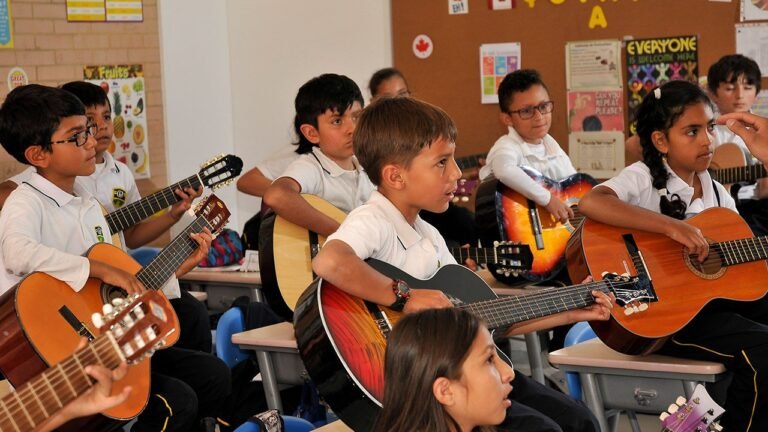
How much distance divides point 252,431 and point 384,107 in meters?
1.12

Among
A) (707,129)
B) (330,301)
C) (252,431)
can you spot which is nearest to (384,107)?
(330,301)

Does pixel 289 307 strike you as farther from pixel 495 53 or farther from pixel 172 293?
pixel 495 53

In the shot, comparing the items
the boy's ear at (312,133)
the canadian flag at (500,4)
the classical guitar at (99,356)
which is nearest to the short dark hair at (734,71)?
the canadian flag at (500,4)

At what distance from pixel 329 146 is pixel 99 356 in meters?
2.50

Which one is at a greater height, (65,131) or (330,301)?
(65,131)

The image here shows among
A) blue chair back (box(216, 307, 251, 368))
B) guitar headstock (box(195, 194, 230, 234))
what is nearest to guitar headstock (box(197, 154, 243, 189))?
guitar headstock (box(195, 194, 230, 234))

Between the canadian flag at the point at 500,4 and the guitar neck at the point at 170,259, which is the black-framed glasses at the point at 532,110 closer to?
the canadian flag at the point at 500,4

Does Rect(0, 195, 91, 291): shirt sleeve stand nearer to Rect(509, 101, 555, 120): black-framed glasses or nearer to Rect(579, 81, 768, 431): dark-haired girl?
Rect(579, 81, 768, 431): dark-haired girl

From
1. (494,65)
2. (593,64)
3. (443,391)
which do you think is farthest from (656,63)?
(443,391)

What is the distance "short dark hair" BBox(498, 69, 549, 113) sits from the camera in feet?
18.8

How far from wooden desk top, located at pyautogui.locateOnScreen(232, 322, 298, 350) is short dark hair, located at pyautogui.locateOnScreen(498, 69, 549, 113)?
2342 millimetres

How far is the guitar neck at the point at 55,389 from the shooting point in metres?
2.23

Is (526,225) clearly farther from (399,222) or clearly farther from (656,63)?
(399,222)

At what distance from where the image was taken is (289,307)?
4176mm
